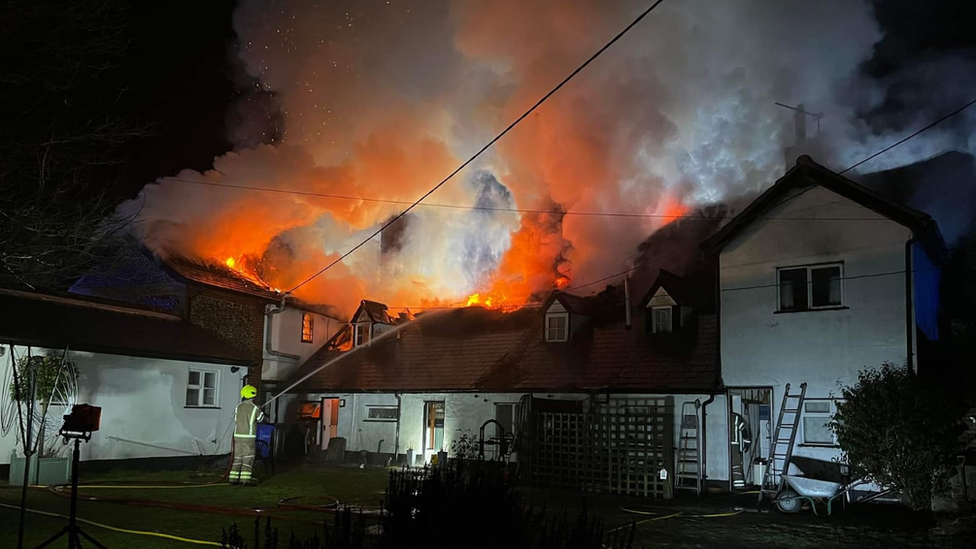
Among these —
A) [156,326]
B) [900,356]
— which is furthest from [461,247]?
[900,356]

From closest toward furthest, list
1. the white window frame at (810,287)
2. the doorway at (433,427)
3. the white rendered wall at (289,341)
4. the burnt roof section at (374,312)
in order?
1. the white window frame at (810,287)
2. the doorway at (433,427)
3. the white rendered wall at (289,341)
4. the burnt roof section at (374,312)

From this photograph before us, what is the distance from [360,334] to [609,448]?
11.9m

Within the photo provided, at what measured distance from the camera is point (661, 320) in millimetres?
20219

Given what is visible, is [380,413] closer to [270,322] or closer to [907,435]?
[270,322]

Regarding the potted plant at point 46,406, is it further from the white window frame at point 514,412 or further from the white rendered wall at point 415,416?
the white window frame at point 514,412

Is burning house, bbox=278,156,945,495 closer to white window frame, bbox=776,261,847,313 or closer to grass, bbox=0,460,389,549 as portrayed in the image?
white window frame, bbox=776,261,847,313

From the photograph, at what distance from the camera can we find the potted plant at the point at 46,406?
15555mm

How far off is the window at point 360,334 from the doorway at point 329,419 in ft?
7.46

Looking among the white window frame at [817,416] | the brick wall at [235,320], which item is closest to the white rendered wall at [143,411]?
the brick wall at [235,320]

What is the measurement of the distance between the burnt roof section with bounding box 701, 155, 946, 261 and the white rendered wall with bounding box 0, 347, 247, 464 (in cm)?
1445

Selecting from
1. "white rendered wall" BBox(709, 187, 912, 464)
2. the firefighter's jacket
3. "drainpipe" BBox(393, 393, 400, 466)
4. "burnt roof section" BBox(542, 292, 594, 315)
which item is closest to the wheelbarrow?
"white rendered wall" BBox(709, 187, 912, 464)

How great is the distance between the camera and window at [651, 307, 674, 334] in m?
20.0

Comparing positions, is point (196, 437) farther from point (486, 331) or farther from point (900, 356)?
point (900, 356)

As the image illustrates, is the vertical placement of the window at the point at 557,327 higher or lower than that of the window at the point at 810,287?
lower
